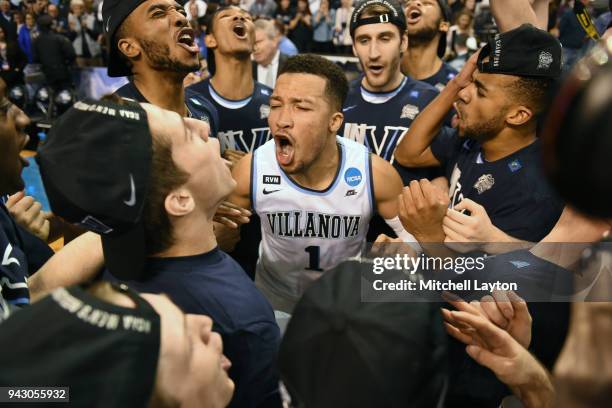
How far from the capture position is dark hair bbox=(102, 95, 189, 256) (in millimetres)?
1772

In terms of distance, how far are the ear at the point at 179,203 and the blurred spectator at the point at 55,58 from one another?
10.3 m

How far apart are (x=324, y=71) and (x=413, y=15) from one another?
2.38 m

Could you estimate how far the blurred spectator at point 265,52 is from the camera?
24.3ft

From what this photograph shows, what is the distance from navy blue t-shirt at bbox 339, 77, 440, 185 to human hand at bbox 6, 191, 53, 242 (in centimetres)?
223

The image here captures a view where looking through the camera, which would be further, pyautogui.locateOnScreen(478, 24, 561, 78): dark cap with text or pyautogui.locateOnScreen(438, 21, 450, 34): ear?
pyautogui.locateOnScreen(438, 21, 450, 34): ear

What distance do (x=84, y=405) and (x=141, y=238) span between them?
28.1 inches

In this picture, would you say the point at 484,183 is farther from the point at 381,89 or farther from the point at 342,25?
the point at 342,25

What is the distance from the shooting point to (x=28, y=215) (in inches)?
100

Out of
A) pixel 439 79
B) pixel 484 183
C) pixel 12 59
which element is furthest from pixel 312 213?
pixel 12 59

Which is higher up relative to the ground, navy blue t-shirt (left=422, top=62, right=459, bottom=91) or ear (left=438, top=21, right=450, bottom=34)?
ear (left=438, top=21, right=450, bottom=34)

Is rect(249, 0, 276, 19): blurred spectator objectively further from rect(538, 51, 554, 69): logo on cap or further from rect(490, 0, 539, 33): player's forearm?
rect(538, 51, 554, 69): logo on cap

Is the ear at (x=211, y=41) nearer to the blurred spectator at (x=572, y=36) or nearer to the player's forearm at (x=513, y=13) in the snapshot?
the player's forearm at (x=513, y=13)

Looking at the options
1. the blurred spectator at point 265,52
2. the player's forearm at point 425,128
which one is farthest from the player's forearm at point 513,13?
the blurred spectator at point 265,52

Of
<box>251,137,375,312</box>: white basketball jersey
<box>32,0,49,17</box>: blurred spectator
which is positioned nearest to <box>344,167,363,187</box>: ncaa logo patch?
<box>251,137,375,312</box>: white basketball jersey
